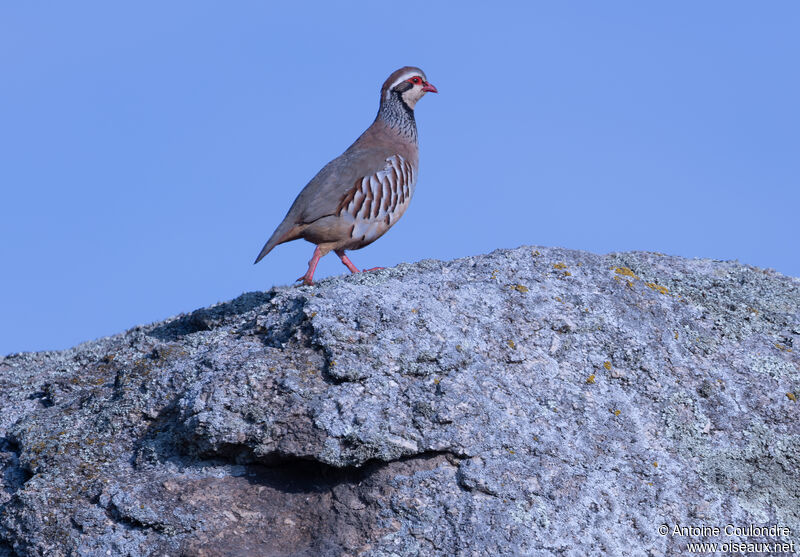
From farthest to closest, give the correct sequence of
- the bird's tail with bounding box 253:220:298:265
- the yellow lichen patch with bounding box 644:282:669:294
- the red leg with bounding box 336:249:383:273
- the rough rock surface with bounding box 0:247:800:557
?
the red leg with bounding box 336:249:383:273, the bird's tail with bounding box 253:220:298:265, the yellow lichen patch with bounding box 644:282:669:294, the rough rock surface with bounding box 0:247:800:557

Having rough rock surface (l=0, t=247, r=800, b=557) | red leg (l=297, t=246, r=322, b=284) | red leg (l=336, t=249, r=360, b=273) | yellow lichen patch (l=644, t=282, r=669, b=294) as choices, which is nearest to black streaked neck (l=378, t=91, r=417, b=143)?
red leg (l=336, t=249, r=360, b=273)

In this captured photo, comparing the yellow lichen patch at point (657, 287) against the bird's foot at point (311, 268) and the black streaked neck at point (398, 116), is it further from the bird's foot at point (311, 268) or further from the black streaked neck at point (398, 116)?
the black streaked neck at point (398, 116)

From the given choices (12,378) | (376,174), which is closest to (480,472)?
(376,174)

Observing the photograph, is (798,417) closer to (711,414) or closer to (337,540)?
(711,414)

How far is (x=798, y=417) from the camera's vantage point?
562 cm

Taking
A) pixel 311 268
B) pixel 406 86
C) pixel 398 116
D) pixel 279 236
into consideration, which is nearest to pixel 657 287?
pixel 311 268

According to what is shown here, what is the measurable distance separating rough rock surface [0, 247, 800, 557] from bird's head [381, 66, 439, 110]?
3.90m

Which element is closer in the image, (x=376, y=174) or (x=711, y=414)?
(x=711, y=414)

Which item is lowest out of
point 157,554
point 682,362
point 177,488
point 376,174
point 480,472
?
point 157,554

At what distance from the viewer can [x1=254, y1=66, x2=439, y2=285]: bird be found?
805 centimetres

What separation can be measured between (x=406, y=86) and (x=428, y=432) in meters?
5.65

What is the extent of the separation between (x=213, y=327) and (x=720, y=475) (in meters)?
3.71

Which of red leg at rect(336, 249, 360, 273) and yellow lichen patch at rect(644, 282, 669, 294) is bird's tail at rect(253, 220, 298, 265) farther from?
yellow lichen patch at rect(644, 282, 669, 294)

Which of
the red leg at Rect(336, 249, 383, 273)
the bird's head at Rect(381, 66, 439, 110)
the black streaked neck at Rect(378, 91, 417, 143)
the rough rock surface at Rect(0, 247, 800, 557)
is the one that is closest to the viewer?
the rough rock surface at Rect(0, 247, 800, 557)
